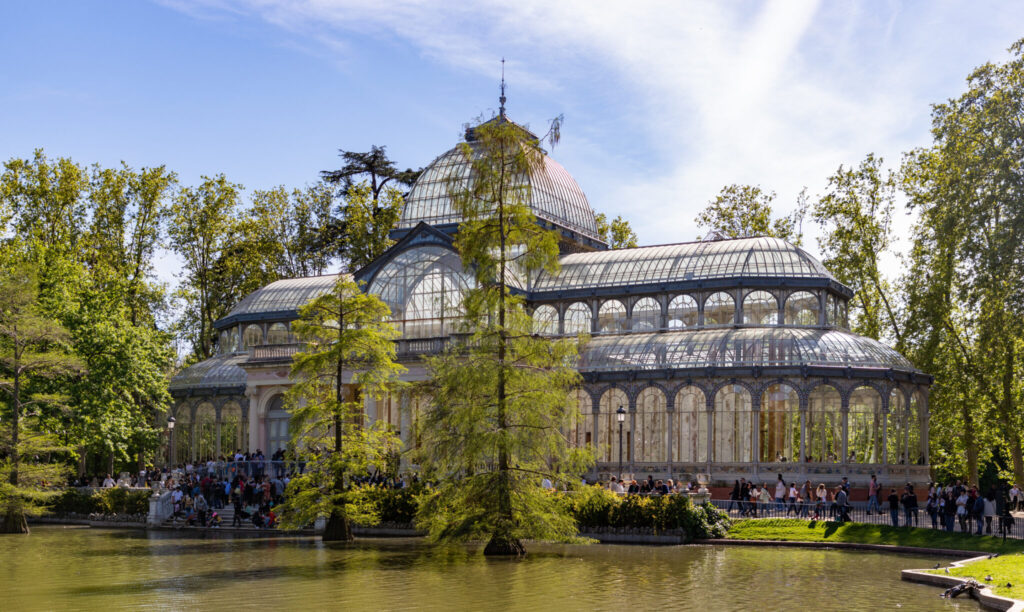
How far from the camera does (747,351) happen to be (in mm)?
50031

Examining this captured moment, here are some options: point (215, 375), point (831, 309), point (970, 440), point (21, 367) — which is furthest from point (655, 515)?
point (215, 375)

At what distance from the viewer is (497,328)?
32.4m

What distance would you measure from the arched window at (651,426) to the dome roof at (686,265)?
21.7ft

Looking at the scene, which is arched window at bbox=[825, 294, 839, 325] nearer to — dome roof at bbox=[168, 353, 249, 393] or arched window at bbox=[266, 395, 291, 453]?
arched window at bbox=[266, 395, 291, 453]

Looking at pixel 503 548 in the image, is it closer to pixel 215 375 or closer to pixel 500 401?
pixel 500 401

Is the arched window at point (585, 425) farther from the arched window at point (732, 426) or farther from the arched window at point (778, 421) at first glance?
the arched window at point (778, 421)

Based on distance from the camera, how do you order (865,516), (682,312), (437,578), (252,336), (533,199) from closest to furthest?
(437,578) → (865,516) → (682,312) → (533,199) → (252,336)

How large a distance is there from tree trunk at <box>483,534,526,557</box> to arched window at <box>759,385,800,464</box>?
18986 mm

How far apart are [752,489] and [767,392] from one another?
677 cm

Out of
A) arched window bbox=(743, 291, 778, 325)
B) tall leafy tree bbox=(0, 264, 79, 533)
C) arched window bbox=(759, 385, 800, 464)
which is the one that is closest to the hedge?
arched window bbox=(759, 385, 800, 464)

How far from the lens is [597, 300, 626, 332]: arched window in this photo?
5684cm

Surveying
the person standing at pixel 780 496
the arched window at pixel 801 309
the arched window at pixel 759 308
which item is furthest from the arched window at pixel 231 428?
the person standing at pixel 780 496

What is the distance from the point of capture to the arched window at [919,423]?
1978 inches

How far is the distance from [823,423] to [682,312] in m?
9.32
